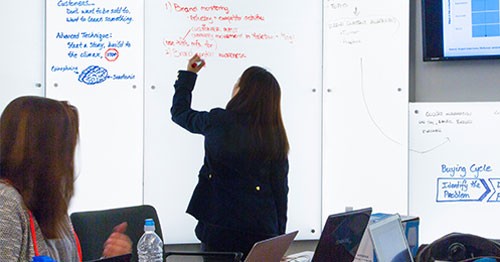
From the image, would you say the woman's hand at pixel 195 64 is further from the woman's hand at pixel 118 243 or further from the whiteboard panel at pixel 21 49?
the woman's hand at pixel 118 243

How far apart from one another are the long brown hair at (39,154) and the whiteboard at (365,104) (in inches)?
77.3

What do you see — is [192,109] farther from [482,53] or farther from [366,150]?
[482,53]

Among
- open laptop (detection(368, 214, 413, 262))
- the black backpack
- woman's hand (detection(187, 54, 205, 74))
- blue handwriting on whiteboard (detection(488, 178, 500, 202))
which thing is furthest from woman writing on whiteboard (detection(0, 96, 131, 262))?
blue handwriting on whiteboard (detection(488, 178, 500, 202))

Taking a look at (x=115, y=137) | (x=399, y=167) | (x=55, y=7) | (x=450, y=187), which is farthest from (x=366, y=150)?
(x=55, y=7)

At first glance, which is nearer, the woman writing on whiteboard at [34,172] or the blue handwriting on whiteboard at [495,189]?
the woman writing on whiteboard at [34,172]

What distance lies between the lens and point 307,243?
370cm

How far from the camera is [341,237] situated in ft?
6.93

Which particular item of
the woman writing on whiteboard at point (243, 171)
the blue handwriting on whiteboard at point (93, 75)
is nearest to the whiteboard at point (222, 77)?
the blue handwriting on whiteboard at point (93, 75)

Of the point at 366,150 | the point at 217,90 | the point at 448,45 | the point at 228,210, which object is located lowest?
the point at 228,210

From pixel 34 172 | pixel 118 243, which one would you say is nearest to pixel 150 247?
pixel 118 243

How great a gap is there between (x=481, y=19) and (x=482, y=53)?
18 centimetres

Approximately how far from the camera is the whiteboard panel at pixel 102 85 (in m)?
3.45

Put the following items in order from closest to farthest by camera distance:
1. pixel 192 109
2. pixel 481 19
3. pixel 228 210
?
pixel 228 210 → pixel 192 109 → pixel 481 19

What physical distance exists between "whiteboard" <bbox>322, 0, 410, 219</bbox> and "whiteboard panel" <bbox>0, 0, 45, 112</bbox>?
4.99 feet
